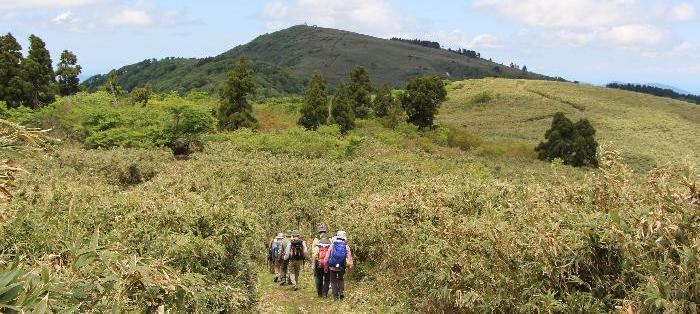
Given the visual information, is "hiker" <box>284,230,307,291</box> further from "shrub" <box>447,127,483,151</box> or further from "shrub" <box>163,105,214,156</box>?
"shrub" <box>447,127,483,151</box>

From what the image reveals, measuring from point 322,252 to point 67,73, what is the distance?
174ft

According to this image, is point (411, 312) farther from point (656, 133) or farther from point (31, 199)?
point (656, 133)

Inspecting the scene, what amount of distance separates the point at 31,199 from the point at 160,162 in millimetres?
19784

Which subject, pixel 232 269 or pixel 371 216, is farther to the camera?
pixel 371 216

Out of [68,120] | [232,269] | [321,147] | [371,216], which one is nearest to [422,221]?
[371,216]

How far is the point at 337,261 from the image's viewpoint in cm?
1230

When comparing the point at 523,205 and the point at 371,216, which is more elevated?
the point at 523,205

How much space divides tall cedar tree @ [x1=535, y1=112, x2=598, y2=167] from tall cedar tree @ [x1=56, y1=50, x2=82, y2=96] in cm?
4630

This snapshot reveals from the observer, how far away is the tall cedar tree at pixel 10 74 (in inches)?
1670

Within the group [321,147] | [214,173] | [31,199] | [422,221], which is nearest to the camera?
[31,199]

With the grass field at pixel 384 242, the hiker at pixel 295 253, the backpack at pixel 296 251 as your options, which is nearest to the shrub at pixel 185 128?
the grass field at pixel 384 242

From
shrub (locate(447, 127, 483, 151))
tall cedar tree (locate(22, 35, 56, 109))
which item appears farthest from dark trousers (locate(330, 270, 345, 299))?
tall cedar tree (locate(22, 35, 56, 109))

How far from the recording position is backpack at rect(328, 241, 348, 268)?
12.3 metres

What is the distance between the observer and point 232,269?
10.1m
